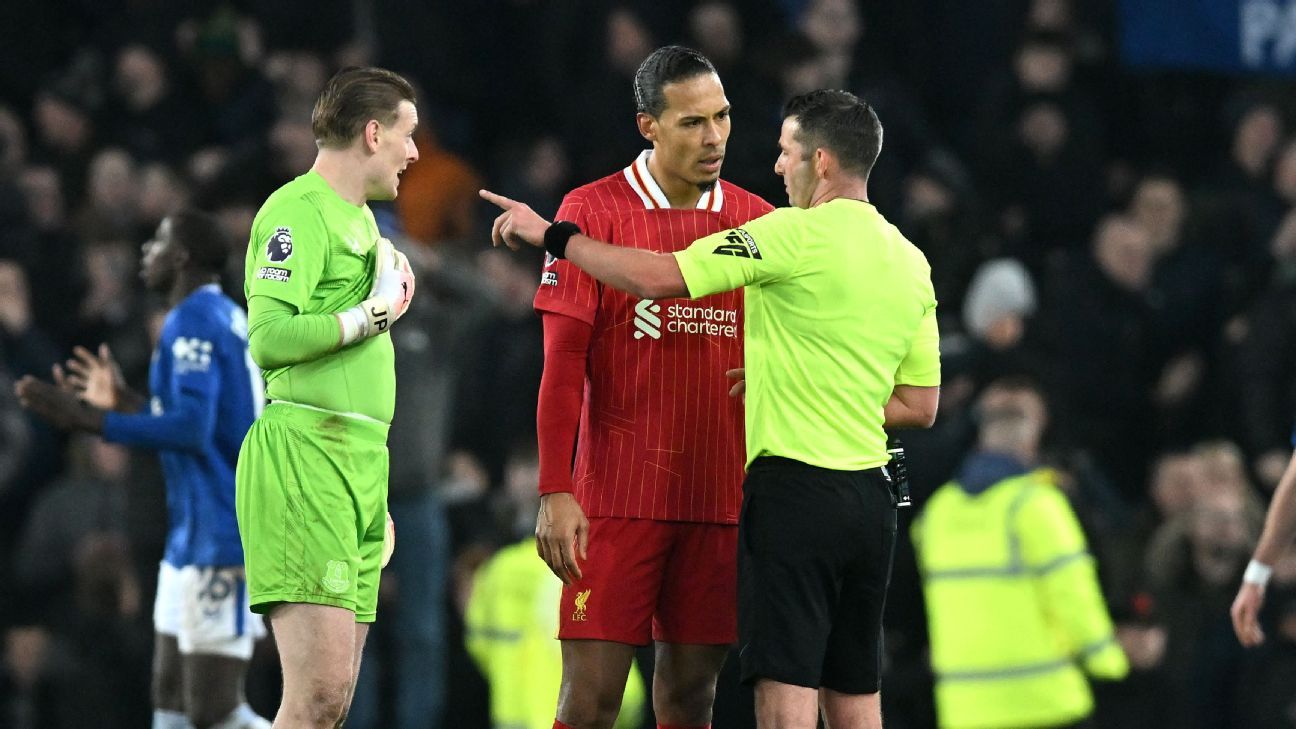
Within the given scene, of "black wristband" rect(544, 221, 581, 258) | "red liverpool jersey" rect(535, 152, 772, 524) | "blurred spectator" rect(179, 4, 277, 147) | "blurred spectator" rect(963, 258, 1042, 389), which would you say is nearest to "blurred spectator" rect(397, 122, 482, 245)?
"blurred spectator" rect(179, 4, 277, 147)

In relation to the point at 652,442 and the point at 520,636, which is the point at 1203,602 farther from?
the point at 652,442

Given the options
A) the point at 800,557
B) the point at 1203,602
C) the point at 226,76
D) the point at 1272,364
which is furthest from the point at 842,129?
the point at 226,76

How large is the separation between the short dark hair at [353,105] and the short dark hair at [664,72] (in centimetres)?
72

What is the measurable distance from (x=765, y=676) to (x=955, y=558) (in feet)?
13.0

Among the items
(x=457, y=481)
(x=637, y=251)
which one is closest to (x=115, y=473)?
(x=457, y=481)

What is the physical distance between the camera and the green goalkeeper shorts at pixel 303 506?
18.6ft

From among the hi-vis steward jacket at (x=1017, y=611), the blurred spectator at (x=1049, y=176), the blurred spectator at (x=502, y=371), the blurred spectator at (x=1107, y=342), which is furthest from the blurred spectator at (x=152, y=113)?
the hi-vis steward jacket at (x=1017, y=611)

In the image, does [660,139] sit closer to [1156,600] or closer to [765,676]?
[765,676]

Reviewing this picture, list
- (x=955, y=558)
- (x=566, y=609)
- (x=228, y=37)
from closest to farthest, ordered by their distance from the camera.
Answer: (x=566, y=609) → (x=955, y=558) → (x=228, y=37)

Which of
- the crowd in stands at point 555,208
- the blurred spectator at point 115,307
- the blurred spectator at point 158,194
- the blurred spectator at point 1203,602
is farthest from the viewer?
the blurred spectator at point 158,194

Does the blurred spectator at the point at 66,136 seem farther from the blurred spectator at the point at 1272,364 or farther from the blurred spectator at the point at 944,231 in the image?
the blurred spectator at the point at 1272,364

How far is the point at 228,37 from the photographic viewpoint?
12969 millimetres

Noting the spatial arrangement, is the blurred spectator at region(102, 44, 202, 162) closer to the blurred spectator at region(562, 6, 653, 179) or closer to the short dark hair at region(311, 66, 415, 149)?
the blurred spectator at region(562, 6, 653, 179)

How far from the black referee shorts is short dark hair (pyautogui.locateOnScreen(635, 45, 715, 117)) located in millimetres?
1110
